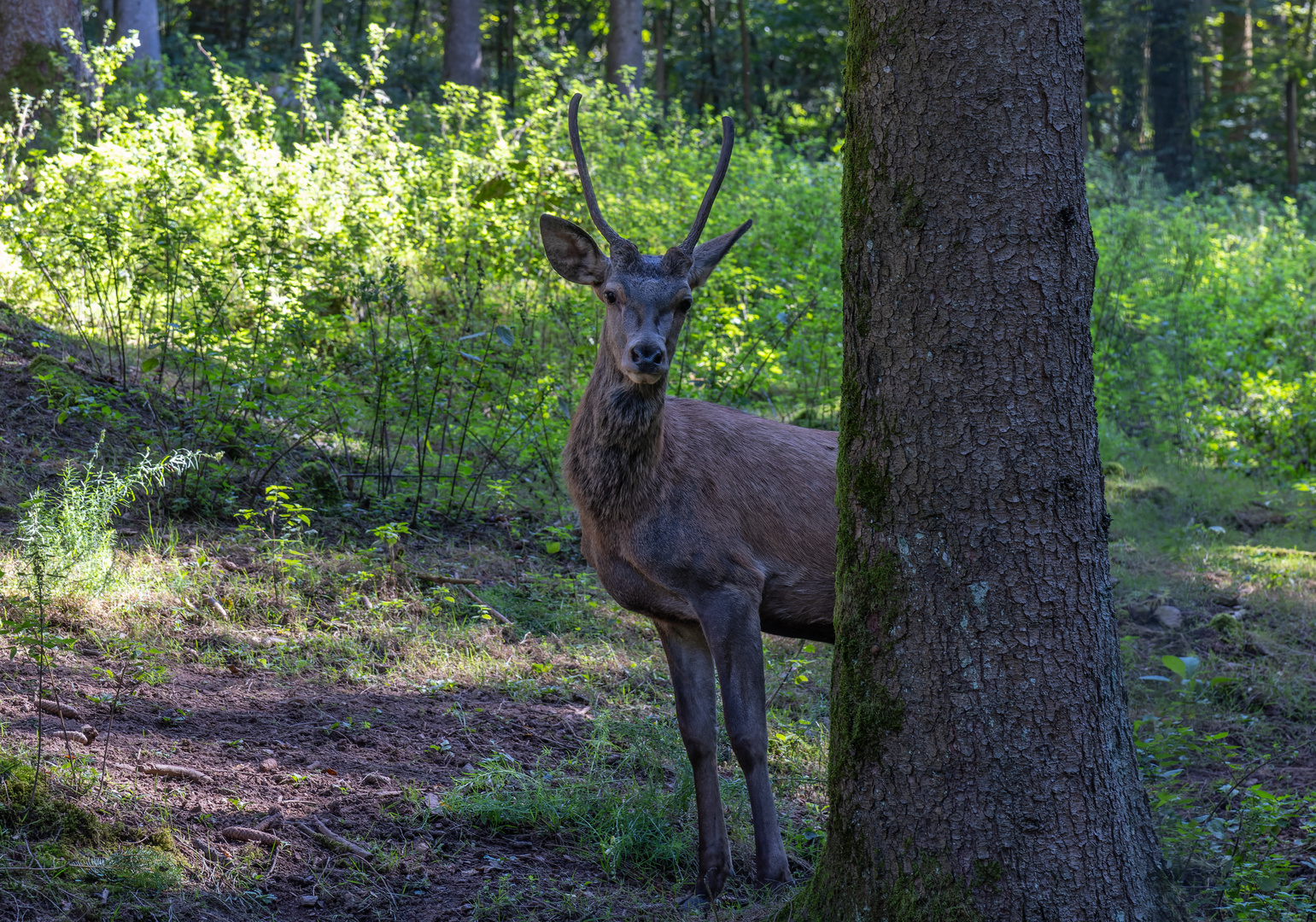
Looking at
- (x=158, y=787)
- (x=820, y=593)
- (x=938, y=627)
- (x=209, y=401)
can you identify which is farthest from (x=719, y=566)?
(x=209, y=401)

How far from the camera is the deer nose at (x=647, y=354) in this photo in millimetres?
4508

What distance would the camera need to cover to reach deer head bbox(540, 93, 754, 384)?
459 centimetres

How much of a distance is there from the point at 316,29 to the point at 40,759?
869 inches

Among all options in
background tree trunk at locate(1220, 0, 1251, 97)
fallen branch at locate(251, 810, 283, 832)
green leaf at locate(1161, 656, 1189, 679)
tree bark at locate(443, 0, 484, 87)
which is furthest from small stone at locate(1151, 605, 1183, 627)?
background tree trunk at locate(1220, 0, 1251, 97)

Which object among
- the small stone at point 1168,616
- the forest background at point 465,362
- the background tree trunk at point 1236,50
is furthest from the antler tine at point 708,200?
the background tree trunk at point 1236,50

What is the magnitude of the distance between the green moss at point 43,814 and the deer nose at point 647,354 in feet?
8.60

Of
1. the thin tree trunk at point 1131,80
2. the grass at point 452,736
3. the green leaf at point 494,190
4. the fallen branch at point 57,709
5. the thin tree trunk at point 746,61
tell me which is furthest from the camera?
the thin tree trunk at point 1131,80

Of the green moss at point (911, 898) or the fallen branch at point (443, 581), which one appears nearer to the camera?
the green moss at point (911, 898)

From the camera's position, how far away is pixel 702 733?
446cm

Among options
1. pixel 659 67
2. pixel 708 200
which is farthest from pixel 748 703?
pixel 659 67

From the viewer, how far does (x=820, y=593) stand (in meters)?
4.69

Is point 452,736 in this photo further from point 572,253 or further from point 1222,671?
point 1222,671

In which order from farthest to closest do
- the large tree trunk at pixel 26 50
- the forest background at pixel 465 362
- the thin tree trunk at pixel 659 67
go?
the thin tree trunk at pixel 659 67 < the large tree trunk at pixel 26 50 < the forest background at pixel 465 362

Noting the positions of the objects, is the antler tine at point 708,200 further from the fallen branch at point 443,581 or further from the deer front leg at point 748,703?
the fallen branch at point 443,581
